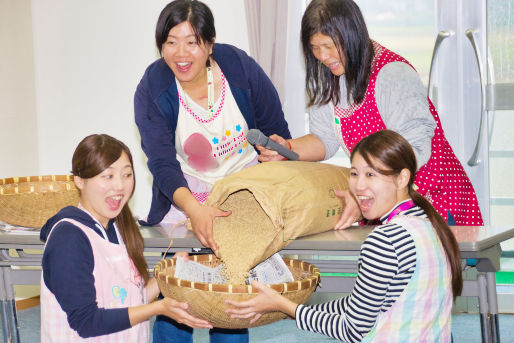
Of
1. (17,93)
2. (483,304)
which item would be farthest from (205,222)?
(17,93)

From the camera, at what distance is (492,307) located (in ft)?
6.74

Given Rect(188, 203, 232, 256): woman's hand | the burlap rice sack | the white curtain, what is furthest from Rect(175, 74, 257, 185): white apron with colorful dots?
the white curtain

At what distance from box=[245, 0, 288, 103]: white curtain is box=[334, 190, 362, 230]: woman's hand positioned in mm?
1965

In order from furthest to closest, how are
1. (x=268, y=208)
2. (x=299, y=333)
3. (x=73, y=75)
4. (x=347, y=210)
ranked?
1. (x=73, y=75)
2. (x=299, y=333)
3. (x=347, y=210)
4. (x=268, y=208)

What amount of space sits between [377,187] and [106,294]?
79 centimetres

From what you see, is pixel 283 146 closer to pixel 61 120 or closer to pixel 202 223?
pixel 202 223

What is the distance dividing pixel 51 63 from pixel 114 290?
9.93ft

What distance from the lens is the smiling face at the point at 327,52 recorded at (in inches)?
81.9

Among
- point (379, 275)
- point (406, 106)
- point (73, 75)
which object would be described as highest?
point (73, 75)

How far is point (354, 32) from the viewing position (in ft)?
6.74

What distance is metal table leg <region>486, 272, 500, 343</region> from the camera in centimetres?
203

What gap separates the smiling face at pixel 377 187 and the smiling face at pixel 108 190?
0.67 m

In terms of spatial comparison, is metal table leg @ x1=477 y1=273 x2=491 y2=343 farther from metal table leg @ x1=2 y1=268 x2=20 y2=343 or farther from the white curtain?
the white curtain

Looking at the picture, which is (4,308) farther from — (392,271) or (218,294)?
(392,271)
